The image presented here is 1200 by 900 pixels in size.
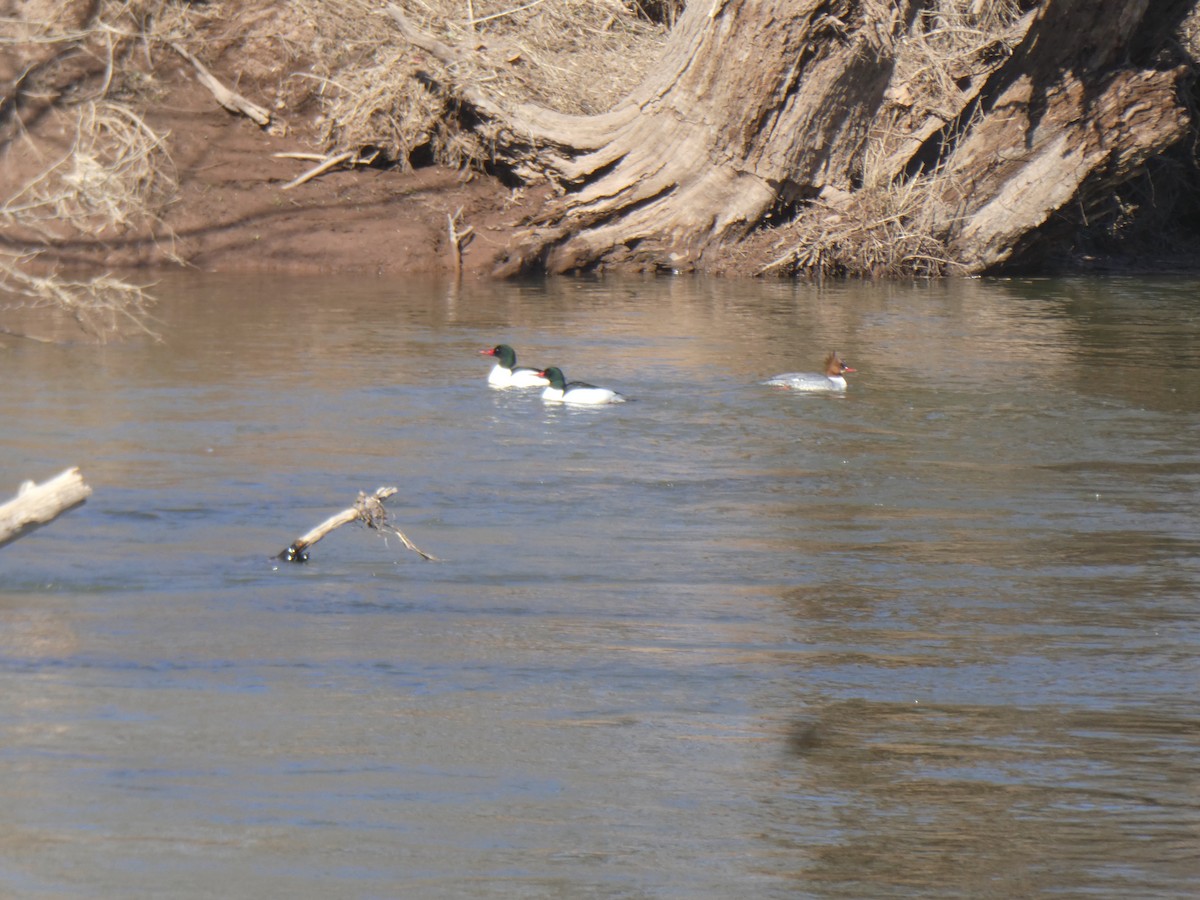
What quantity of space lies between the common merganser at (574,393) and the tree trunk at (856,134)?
9.40 metres

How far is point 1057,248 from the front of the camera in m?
28.6

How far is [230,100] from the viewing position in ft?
88.6

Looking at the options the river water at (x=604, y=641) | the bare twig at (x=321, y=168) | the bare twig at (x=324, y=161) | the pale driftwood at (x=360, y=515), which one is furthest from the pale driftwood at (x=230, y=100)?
the pale driftwood at (x=360, y=515)

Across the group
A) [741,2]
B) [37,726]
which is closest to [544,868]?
[37,726]

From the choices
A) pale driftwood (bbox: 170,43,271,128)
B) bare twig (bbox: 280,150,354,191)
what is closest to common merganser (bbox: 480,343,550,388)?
bare twig (bbox: 280,150,354,191)

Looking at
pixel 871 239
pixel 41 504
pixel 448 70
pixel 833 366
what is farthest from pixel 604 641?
pixel 448 70

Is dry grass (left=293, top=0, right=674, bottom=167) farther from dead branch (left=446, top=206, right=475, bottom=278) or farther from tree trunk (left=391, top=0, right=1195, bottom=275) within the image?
dead branch (left=446, top=206, right=475, bottom=278)

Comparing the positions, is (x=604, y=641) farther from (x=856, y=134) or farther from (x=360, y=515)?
(x=856, y=134)

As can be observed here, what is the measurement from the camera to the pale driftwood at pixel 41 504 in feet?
21.5

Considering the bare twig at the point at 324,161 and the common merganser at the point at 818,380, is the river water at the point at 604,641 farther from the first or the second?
the bare twig at the point at 324,161

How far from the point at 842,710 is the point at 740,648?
92cm

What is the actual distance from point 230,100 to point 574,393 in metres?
14.1

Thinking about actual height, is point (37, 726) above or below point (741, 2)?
below

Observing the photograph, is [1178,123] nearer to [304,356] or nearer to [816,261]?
[816,261]
